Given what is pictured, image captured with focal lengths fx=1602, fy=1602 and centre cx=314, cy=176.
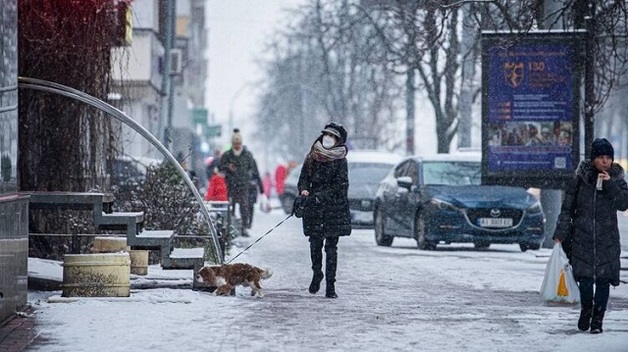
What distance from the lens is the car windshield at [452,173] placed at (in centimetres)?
2525

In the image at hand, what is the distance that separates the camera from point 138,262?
1714 cm

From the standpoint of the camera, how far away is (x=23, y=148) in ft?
59.8

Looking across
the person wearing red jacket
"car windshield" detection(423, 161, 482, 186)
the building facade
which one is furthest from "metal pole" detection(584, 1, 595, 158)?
the building facade

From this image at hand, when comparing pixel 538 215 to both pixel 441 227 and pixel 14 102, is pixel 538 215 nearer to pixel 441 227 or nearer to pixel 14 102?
pixel 441 227

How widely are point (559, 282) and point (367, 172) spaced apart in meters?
22.3

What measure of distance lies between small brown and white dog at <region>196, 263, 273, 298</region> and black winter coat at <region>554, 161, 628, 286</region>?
360 cm

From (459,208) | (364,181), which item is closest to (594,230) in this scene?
(459,208)

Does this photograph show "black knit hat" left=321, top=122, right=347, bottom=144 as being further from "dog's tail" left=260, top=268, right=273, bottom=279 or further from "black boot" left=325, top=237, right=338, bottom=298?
"dog's tail" left=260, top=268, right=273, bottom=279

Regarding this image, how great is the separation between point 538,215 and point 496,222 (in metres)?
0.65

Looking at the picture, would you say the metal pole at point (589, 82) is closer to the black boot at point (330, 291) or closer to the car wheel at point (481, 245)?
the car wheel at point (481, 245)

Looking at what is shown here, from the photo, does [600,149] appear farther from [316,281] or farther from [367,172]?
[367,172]

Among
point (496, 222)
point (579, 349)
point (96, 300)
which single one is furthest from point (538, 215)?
point (579, 349)

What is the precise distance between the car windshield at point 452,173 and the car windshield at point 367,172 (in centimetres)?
962

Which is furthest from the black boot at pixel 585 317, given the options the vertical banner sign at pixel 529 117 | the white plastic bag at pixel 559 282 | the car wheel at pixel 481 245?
the car wheel at pixel 481 245
